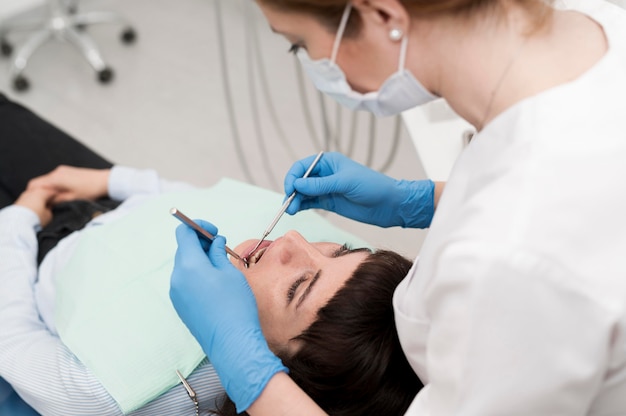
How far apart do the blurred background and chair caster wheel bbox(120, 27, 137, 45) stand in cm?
2

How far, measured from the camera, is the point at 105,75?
3.00 m

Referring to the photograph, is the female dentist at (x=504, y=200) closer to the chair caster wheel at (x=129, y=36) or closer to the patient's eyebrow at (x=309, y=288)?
the patient's eyebrow at (x=309, y=288)

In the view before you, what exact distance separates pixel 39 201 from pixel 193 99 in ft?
4.31

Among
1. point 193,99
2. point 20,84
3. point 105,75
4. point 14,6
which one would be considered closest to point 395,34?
point 193,99

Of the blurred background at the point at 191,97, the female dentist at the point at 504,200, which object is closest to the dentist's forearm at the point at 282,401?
the female dentist at the point at 504,200

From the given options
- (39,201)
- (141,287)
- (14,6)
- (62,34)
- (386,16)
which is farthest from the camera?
(14,6)

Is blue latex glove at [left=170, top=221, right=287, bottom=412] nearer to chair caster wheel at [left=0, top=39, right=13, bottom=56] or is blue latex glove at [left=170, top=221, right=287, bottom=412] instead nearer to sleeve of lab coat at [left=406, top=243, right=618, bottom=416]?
sleeve of lab coat at [left=406, top=243, right=618, bottom=416]

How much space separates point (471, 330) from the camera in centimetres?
83

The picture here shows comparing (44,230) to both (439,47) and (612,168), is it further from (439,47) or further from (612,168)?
(612,168)

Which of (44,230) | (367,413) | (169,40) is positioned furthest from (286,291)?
(169,40)

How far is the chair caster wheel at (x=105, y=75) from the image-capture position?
2979 mm

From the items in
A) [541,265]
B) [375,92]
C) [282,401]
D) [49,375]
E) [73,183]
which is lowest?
[49,375]

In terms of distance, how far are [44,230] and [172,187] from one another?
1.15 feet

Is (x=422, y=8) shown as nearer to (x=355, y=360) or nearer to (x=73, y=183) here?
(x=355, y=360)
